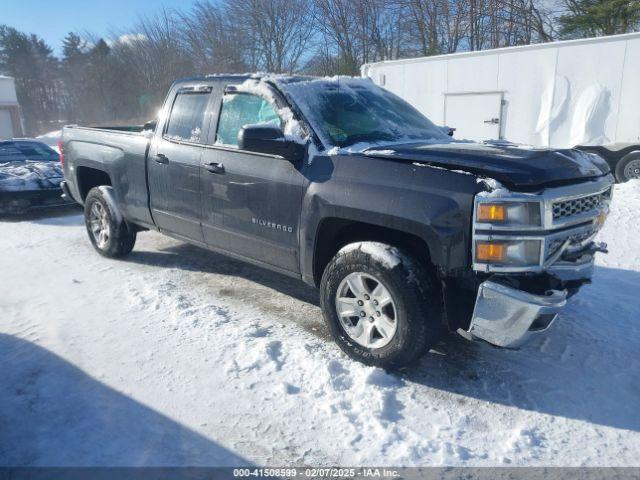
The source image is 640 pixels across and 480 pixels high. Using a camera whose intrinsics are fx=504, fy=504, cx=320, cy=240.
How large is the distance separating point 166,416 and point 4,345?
1.64 meters

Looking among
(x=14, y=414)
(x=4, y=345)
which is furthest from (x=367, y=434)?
(x=4, y=345)

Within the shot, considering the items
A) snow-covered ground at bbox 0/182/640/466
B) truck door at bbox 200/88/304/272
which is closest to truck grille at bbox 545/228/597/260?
snow-covered ground at bbox 0/182/640/466

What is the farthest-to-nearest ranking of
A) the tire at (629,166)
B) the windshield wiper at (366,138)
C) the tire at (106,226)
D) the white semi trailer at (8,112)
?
1. the white semi trailer at (8,112)
2. the tire at (629,166)
3. the tire at (106,226)
4. the windshield wiper at (366,138)

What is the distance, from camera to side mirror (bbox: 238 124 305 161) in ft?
10.9

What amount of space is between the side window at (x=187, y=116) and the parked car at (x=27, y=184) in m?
3.44

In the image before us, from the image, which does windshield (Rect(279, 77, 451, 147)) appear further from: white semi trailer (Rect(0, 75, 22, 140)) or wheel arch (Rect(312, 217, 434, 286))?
white semi trailer (Rect(0, 75, 22, 140))

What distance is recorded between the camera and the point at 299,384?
10.1 ft

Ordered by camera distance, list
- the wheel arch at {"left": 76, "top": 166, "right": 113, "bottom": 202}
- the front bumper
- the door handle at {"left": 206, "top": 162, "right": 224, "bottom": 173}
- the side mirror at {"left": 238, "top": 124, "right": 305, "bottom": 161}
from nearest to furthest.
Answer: the side mirror at {"left": 238, "top": 124, "right": 305, "bottom": 161}, the door handle at {"left": 206, "top": 162, "right": 224, "bottom": 173}, the wheel arch at {"left": 76, "top": 166, "right": 113, "bottom": 202}, the front bumper

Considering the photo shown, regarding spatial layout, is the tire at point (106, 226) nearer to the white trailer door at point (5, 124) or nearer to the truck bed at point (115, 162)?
the truck bed at point (115, 162)

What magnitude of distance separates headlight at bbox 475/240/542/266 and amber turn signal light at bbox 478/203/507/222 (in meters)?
0.12

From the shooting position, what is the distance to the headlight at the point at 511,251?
8.66 feet

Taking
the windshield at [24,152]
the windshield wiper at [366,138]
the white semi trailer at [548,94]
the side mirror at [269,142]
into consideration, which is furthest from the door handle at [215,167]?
the white semi trailer at [548,94]

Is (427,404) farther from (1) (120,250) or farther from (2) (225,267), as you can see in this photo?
(1) (120,250)

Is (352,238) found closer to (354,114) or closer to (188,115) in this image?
(354,114)
